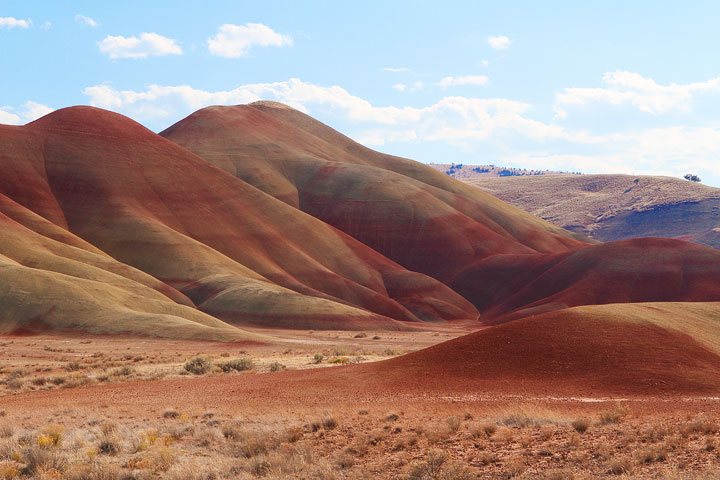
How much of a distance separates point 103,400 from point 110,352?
24081mm

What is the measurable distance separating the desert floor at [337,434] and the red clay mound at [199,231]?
5291cm

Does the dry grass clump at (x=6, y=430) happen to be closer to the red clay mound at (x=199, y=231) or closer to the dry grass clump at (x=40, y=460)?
the dry grass clump at (x=40, y=460)

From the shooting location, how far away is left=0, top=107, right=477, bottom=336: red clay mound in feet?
278

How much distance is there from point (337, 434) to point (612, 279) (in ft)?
270

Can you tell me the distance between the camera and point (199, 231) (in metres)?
101

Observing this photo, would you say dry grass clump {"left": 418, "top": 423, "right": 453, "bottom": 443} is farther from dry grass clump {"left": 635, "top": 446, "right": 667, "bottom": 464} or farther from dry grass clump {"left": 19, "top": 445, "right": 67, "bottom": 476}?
dry grass clump {"left": 19, "top": 445, "right": 67, "bottom": 476}

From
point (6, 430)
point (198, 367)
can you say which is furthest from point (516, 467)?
point (198, 367)

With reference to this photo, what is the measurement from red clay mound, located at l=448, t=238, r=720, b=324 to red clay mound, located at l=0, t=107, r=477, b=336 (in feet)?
30.9

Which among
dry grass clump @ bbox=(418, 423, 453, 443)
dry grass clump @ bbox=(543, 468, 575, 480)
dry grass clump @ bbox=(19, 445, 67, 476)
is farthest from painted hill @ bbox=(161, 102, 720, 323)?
dry grass clump @ bbox=(19, 445, 67, 476)

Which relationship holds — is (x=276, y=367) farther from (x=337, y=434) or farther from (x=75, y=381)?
(x=337, y=434)

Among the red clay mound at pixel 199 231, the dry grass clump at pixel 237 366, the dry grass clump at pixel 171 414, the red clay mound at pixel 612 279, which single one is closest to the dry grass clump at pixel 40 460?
the dry grass clump at pixel 171 414

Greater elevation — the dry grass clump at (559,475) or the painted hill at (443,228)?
the painted hill at (443,228)

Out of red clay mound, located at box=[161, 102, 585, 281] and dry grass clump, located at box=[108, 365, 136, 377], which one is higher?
red clay mound, located at box=[161, 102, 585, 281]

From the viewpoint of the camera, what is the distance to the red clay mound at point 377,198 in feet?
423
